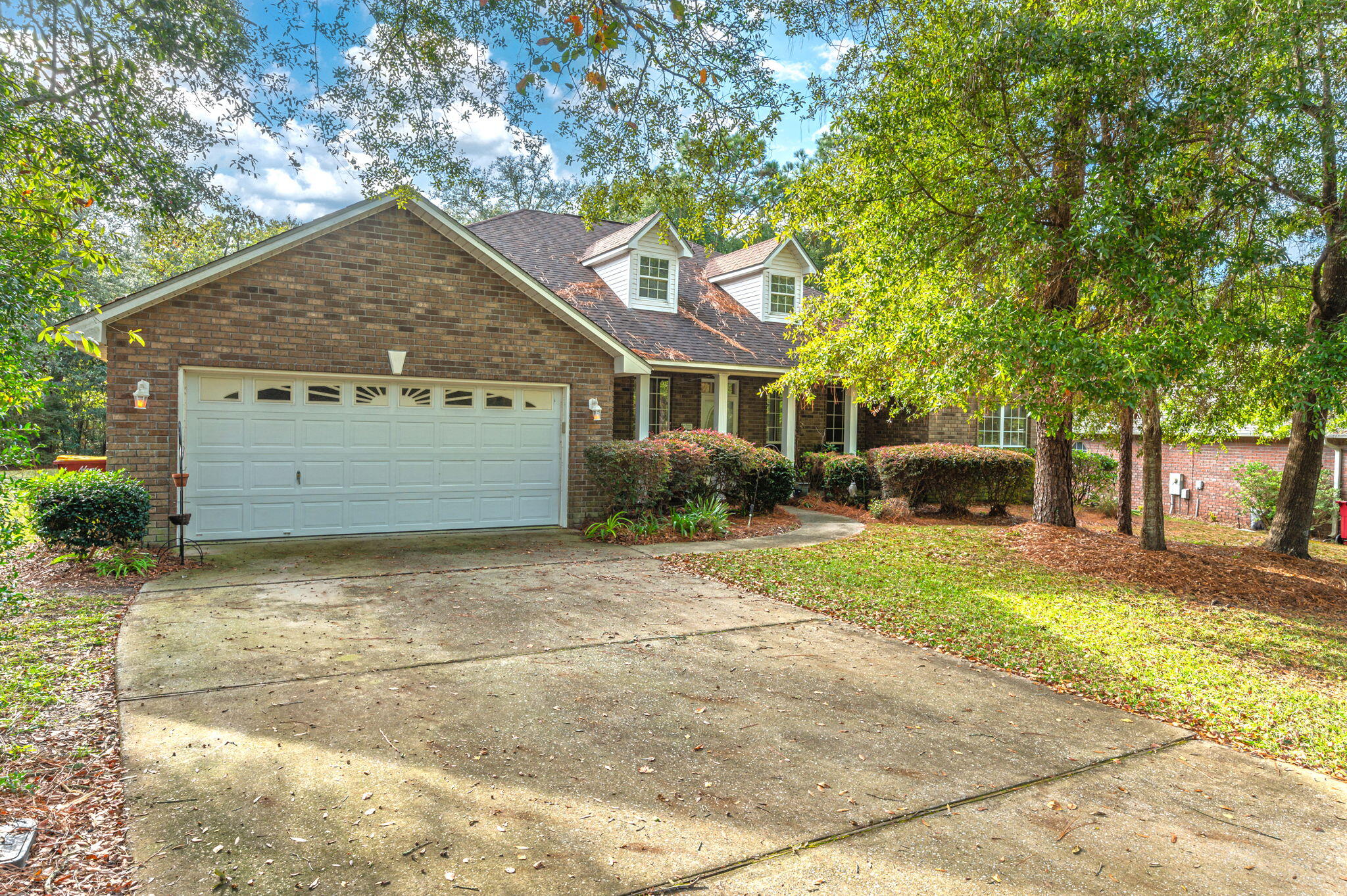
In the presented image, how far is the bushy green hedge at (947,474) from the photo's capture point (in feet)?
49.0

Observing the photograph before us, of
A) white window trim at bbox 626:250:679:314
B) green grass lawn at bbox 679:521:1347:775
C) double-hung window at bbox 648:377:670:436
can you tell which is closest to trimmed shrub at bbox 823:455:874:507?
double-hung window at bbox 648:377:670:436

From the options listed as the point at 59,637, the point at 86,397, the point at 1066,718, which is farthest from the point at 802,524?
the point at 86,397

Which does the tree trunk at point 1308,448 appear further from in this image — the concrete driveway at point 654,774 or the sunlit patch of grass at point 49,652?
the sunlit patch of grass at point 49,652

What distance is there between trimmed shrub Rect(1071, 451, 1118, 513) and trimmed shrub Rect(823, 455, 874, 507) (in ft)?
14.9

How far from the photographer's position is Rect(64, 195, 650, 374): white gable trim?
9.18 metres

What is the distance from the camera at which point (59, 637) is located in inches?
237

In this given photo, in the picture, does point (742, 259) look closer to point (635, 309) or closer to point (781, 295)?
point (781, 295)

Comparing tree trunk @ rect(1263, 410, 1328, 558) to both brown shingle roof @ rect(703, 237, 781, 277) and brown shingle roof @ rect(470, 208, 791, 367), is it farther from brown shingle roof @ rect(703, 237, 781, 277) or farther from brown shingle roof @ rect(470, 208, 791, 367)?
brown shingle roof @ rect(703, 237, 781, 277)

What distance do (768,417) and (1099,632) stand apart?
11.8 meters

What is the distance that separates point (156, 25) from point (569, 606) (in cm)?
628

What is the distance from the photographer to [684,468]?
1253cm

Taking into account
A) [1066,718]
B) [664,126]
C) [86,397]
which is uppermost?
[664,126]

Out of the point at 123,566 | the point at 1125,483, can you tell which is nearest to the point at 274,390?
the point at 123,566

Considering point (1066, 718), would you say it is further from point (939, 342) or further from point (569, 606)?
point (939, 342)
